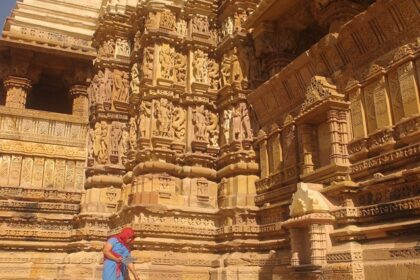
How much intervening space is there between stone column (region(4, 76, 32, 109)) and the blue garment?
32.5 ft

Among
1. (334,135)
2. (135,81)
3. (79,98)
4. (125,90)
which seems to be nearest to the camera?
(334,135)

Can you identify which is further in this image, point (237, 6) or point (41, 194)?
point (41, 194)

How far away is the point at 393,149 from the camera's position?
822cm

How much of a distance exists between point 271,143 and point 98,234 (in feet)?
19.4

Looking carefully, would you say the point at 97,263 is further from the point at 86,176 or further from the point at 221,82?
the point at 221,82

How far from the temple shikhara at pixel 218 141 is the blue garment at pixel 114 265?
9.71 feet

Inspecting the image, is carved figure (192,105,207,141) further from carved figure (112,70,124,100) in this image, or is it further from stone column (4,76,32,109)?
stone column (4,76,32,109)

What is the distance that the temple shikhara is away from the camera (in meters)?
8.40

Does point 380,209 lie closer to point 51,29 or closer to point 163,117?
point 163,117

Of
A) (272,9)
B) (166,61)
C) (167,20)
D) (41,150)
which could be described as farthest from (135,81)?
(272,9)

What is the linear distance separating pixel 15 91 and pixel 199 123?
7439 millimetres

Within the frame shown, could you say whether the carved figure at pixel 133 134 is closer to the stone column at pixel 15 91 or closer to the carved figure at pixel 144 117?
the carved figure at pixel 144 117

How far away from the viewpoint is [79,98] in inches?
690

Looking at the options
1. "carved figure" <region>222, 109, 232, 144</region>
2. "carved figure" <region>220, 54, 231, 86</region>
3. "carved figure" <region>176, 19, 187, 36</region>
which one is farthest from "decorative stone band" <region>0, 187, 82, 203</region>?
"carved figure" <region>176, 19, 187, 36</region>
